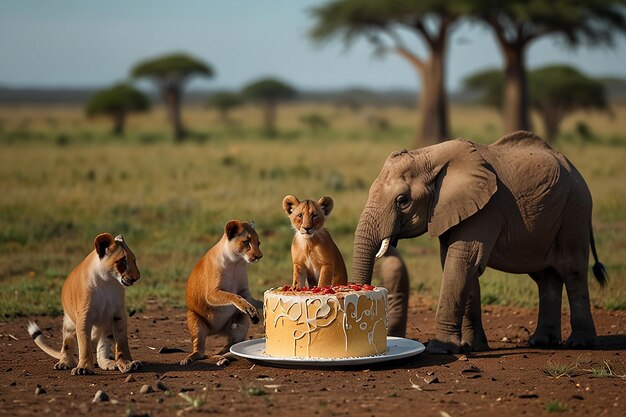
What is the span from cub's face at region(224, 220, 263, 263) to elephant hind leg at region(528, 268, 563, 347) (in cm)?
284

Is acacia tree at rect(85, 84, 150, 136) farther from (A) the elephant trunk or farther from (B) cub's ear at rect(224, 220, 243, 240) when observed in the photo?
(B) cub's ear at rect(224, 220, 243, 240)

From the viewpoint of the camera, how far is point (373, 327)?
912 cm

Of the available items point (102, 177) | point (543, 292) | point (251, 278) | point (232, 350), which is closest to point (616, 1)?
point (102, 177)

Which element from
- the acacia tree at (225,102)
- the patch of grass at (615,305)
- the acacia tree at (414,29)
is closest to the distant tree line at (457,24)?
the acacia tree at (414,29)

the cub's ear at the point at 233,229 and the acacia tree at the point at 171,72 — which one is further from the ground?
the acacia tree at the point at 171,72

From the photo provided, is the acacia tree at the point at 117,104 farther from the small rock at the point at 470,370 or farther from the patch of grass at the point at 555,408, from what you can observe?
the patch of grass at the point at 555,408

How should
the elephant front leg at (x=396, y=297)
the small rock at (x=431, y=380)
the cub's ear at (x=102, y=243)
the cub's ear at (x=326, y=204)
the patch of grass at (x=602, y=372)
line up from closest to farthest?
the small rock at (x=431, y=380)
the patch of grass at (x=602, y=372)
the cub's ear at (x=102, y=243)
the cub's ear at (x=326, y=204)
the elephant front leg at (x=396, y=297)

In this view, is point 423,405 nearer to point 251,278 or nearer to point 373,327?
point 373,327

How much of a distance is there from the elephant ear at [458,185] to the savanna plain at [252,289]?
3.85 feet

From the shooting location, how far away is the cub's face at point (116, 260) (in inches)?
349

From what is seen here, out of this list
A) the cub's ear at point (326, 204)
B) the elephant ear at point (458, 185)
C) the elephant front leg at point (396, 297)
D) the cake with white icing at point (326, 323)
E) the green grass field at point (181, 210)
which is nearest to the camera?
the cake with white icing at point (326, 323)

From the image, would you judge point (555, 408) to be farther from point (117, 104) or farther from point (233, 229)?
point (117, 104)

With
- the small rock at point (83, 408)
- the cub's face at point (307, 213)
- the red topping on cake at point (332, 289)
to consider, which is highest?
the cub's face at point (307, 213)

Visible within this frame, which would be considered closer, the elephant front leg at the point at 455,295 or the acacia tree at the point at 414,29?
the elephant front leg at the point at 455,295
